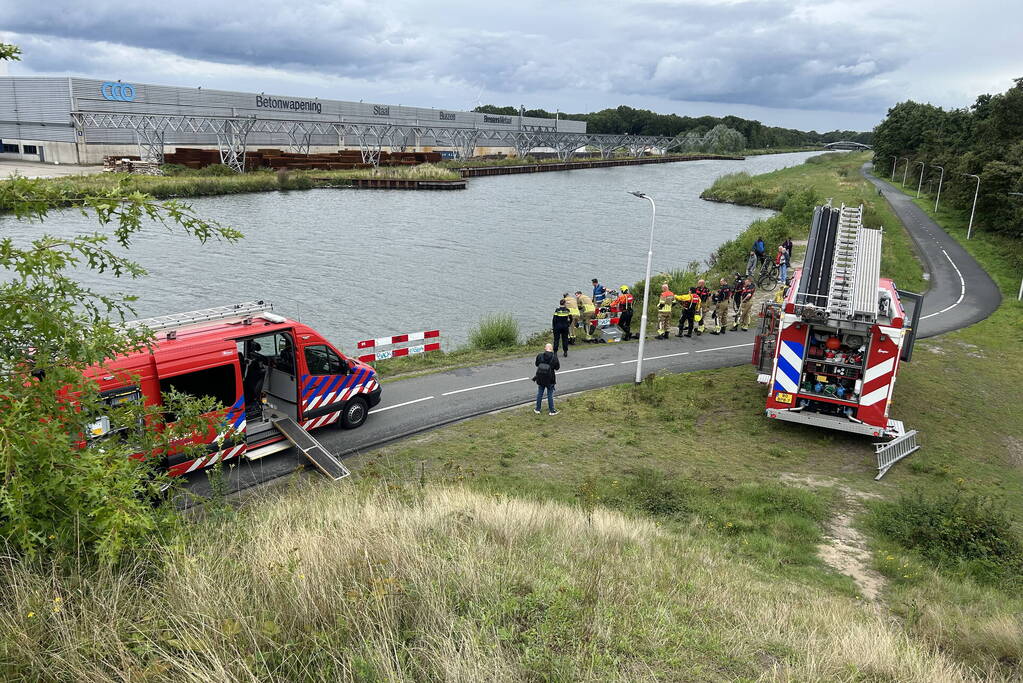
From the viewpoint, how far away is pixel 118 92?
81.8 meters

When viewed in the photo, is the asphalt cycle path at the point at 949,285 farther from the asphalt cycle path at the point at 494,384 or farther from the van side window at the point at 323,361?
the van side window at the point at 323,361

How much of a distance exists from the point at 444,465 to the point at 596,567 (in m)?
5.56

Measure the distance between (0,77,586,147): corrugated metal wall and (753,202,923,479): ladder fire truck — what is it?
84590 millimetres

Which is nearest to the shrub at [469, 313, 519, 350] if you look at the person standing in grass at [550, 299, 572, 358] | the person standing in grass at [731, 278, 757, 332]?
the person standing in grass at [550, 299, 572, 358]

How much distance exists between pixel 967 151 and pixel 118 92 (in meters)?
93.2

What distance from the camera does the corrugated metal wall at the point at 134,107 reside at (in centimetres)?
A: 7625

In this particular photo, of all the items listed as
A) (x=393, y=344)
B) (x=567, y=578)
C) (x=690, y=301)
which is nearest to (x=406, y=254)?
(x=393, y=344)

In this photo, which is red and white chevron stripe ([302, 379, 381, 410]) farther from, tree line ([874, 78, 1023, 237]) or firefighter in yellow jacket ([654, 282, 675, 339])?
tree line ([874, 78, 1023, 237])

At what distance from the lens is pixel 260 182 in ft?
217

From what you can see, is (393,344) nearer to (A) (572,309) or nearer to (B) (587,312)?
(A) (572,309)

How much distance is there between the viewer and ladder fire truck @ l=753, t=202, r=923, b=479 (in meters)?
12.8

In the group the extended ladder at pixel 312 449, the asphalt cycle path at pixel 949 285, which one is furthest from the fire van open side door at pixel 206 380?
the asphalt cycle path at pixel 949 285

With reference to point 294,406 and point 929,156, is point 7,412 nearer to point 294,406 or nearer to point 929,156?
point 294,406

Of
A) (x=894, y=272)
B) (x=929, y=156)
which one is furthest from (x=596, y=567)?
(x=929, y=156)
